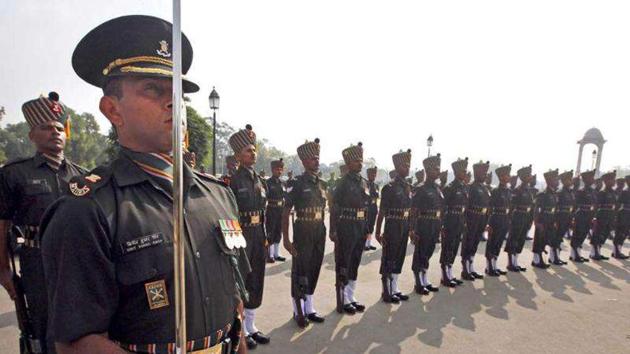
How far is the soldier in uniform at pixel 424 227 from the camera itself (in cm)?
695

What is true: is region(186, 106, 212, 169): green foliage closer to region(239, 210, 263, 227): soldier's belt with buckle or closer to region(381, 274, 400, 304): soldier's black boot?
region(239, 210, 263, 227): soldier's belt with buckle

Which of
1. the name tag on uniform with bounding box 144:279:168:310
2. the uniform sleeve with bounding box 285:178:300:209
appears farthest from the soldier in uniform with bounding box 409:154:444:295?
the name tag on uniform with bounding box 144:279:168:310

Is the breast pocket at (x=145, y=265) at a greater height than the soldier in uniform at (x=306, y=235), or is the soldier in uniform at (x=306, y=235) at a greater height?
the breast pocket at (x=145, y=265)

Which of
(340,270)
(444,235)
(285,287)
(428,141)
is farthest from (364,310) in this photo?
(428,141)

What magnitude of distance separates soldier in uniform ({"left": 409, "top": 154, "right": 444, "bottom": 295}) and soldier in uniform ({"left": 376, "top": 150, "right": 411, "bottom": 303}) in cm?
50

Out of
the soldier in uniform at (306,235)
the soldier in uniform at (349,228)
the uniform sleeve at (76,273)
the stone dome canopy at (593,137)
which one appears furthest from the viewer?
the stone dome canopy at (593,137)

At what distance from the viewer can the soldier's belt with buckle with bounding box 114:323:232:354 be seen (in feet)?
4.46

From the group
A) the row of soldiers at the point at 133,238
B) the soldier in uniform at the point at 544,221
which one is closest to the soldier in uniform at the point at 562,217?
the soldier in uniform at the point at 544,221

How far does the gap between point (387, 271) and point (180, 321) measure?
19.6 feet

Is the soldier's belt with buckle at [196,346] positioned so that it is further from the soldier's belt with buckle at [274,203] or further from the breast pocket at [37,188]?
the soldier's belt with buckle at [274,203]

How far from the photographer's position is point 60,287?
1196 millimetres

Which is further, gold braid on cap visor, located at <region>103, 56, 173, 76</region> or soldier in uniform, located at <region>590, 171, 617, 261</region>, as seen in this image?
soldier in uniform, located at <region>590, 171, 617, 261</region>

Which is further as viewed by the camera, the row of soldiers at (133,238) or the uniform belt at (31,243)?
the uniform belt at (31,243)

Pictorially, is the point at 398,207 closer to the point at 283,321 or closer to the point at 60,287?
the point at 283,321
